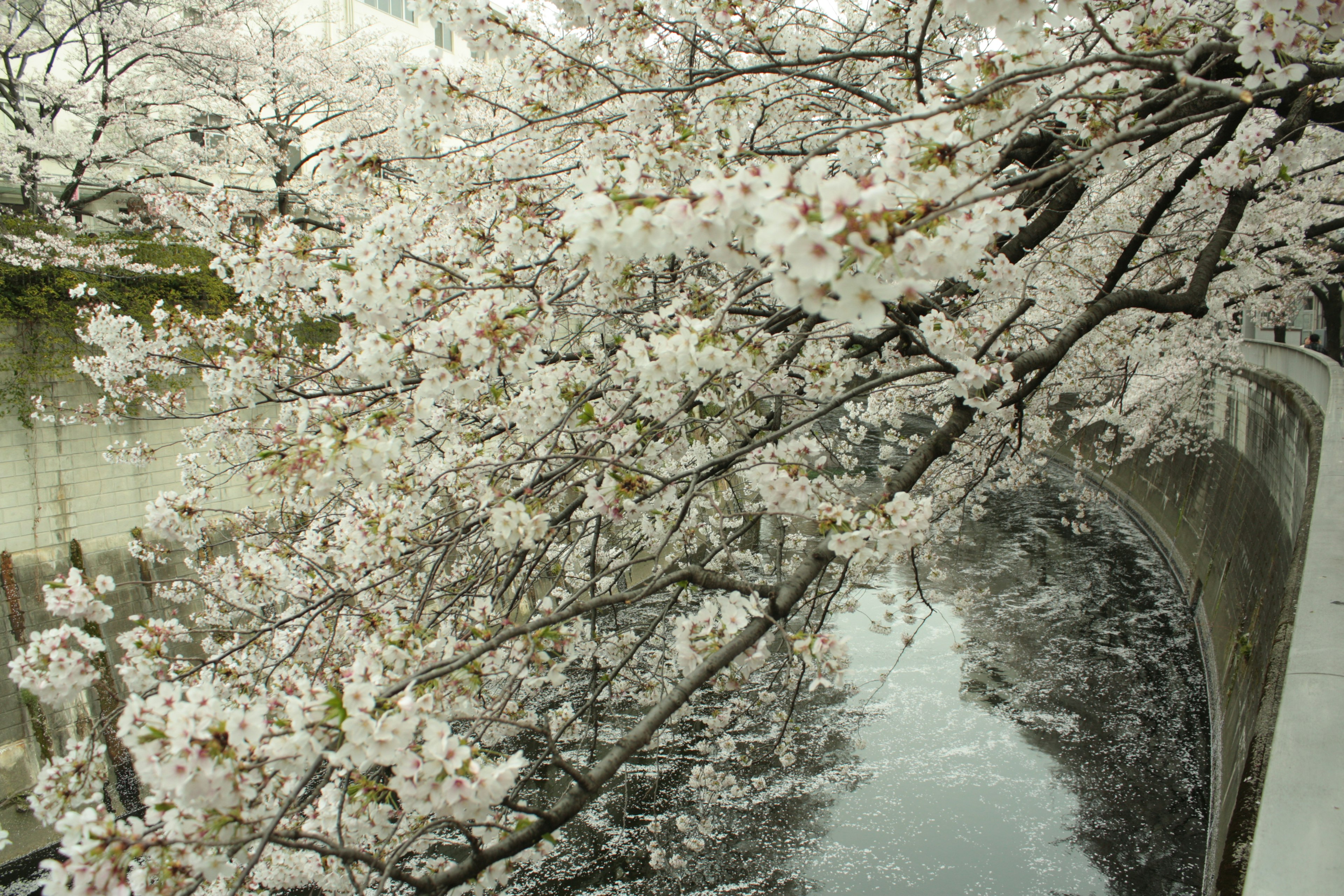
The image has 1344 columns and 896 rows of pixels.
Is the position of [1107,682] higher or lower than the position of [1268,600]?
lower

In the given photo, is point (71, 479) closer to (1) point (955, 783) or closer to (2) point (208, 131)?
(2) point (208, 131)

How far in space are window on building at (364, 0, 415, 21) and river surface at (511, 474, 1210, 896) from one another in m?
24.8

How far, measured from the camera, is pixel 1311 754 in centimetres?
289

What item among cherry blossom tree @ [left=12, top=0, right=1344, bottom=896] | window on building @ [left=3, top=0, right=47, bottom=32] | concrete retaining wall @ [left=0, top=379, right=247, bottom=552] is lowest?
cherry blossom tree @ [left=12, top=0, right=1344, bottom=896]

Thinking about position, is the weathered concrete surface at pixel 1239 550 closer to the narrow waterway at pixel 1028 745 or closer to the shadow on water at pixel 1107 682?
the shadow on water at pixel 1107 682

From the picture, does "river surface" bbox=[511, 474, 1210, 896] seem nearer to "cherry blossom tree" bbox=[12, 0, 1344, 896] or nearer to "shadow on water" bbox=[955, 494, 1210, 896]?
"shadow on water" bbox=[955, 494, 1210, 896]

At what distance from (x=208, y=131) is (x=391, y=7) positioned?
13.7 metres

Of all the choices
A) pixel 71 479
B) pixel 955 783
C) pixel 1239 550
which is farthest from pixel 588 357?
pixel 71 479

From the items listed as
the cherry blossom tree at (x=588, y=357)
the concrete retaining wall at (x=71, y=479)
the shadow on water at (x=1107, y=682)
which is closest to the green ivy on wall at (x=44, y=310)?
the concrete retaining wall at (x=71, y=479)

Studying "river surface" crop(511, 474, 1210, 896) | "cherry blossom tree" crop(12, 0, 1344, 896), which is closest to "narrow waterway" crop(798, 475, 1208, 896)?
"river surface" crop(511, 474, 1210, 896)

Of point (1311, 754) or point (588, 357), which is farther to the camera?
point (588, 357)

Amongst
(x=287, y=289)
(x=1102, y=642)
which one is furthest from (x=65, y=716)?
(x=1102, y=642)

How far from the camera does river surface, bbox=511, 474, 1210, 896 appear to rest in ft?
23.8

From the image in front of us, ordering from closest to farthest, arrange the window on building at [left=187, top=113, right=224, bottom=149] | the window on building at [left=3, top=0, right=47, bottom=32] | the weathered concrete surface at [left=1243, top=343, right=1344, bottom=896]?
the weathered concrete surface at [left=1243, top=343, right=1344, bottom=896], the window on building at [left=3, top=0, right=47, bottom=32], the window on building at [left=187, top=113, right=224, bottom=149]
